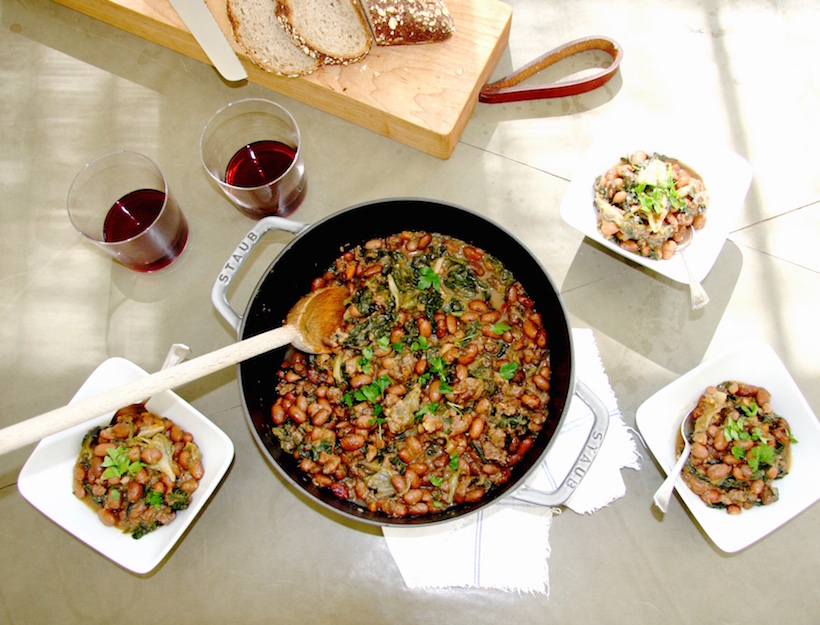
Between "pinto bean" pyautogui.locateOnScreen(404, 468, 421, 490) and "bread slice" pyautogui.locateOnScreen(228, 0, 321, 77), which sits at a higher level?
"bread slice" pyautogui.locateOnScreen(228, 0, 321, 77)

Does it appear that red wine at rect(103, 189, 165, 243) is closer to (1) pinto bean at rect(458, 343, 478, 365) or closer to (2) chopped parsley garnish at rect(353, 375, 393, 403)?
(2) chopped parsley garnish at rect(353, 375, 393, 403)

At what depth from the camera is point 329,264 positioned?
203 centimetres

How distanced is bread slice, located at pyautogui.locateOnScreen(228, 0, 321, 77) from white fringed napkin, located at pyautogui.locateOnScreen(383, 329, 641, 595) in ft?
4.96

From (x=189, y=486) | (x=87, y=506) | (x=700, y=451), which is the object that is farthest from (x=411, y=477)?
(x=87, y=506)

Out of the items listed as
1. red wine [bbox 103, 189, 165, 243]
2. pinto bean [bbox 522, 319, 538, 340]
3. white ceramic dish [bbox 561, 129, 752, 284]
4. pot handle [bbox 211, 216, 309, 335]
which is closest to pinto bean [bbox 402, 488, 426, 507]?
pinto bean [bbox 522, 319, 538, 340]

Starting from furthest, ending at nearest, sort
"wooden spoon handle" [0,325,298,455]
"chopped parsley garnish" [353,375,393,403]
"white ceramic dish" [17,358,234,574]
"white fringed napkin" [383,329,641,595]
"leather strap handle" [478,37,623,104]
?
"leather strap handle" [478,37,623,104] → "white fringed napkin" [383,329,641,595] → "chopped parsley garnish" [353,375,393,403] → "white ceramic dish" [17,358,234,574] → "wooden spoon handle" [0,325,298,455]

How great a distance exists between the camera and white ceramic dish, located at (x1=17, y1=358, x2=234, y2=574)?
1754 mm

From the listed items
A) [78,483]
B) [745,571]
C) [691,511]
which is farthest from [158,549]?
[745,571]

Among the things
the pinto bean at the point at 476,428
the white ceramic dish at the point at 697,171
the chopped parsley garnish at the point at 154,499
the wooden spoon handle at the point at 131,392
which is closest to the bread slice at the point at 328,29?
the white ceramic dish at the point at 697,171

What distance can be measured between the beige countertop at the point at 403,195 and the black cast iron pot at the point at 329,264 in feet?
0.95

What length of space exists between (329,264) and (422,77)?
73 centimetres

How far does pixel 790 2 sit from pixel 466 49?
1358 millimetres

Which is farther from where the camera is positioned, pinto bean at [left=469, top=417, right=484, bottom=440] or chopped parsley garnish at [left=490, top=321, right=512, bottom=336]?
chopped parsley garnish at [left=490, top=321, right=512, bottom=336]

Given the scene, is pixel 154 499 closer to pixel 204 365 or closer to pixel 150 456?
pixel 150 456
